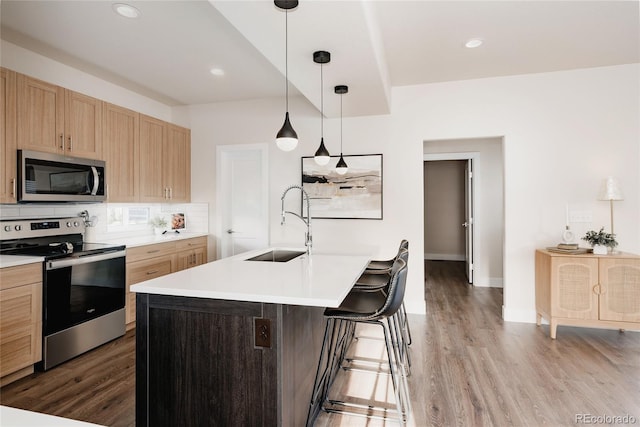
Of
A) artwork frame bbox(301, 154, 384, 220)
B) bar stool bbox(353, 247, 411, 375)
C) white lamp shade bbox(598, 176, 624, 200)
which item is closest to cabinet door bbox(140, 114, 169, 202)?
artwork frame bbox(301, 154, 384, 220)

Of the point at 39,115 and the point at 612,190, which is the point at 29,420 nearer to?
the point at 39,115

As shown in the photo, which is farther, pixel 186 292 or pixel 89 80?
pixel 89 80

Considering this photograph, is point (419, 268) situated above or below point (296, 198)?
below

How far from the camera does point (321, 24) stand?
80.3 inches

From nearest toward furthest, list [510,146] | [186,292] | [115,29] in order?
[186,292], [115,29], [510,146]

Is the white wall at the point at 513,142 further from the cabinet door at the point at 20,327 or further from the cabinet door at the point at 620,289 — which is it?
the cabinet door at the point at 20,327

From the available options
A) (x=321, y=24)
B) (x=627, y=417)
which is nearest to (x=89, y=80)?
(x=321, y=24)

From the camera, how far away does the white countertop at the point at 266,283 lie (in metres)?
1.55

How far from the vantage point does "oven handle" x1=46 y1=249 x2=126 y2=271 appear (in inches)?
105

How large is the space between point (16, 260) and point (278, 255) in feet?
6.25

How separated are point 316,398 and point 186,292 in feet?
3.30

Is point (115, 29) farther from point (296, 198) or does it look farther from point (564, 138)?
point (564, 138)

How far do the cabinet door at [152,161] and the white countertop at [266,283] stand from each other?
7.34 ft

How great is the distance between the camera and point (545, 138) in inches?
146
